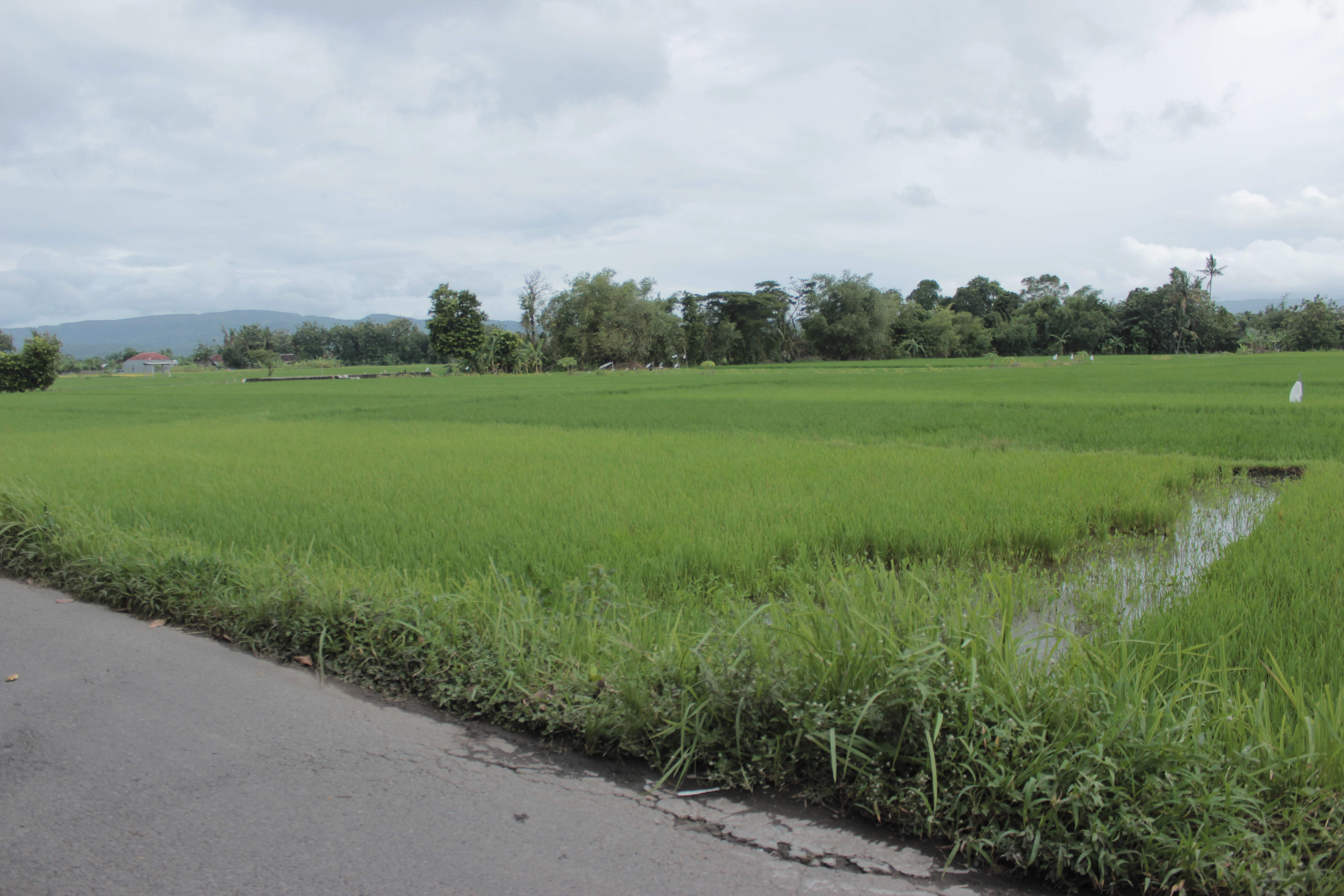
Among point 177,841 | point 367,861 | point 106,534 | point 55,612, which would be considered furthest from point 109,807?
point 106,534

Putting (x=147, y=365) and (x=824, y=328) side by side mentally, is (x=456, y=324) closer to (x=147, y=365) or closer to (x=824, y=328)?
(x=824, y=328)

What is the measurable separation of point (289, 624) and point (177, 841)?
4.74ft

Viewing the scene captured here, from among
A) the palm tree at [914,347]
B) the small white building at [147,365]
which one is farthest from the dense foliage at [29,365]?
the palm tree at [914,347]

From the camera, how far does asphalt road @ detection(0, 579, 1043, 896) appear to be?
164 cm

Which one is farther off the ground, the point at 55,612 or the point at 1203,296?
the point at 1203,296

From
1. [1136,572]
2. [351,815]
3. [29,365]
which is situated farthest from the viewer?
[29,365]

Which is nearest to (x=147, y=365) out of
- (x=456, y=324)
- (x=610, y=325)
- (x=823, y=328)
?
(x=456, y=324)

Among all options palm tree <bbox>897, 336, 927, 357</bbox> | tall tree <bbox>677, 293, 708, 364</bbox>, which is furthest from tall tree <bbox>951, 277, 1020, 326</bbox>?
tall tree <bbox>677, 293, 708, 364</bbox>

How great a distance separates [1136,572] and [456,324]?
49815mm

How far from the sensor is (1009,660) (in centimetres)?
206

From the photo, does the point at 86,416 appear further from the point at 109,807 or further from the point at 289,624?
the point at 109,807

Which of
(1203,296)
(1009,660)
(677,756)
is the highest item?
(1203,296)

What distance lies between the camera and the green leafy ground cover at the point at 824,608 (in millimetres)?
1714

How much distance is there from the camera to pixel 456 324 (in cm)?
5006
